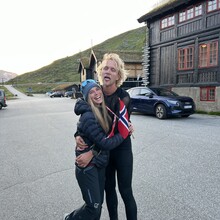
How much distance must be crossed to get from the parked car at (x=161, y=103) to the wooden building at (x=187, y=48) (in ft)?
12.5

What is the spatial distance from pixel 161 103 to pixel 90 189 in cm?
956

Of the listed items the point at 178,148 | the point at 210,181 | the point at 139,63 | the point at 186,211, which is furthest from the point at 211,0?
the point at 139,63

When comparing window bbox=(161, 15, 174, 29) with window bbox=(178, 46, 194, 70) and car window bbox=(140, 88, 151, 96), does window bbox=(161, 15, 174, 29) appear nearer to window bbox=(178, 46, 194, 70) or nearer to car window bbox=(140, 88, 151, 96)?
window bbox=(178, 46, 194, 70)

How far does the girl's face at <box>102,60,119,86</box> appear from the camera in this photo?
233 centimetres

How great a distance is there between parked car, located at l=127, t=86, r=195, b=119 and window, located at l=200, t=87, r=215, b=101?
3800 millimetres

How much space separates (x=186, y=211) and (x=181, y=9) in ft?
51.3

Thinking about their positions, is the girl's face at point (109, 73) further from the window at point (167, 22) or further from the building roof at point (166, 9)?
the window at point (167, 22)

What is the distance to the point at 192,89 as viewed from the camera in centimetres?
1541

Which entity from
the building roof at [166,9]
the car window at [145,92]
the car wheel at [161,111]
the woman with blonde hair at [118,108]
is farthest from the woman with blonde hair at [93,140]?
the building roof at [166,9]

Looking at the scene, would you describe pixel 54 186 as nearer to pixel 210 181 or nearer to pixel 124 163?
pixel 124 163

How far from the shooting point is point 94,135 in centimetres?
202

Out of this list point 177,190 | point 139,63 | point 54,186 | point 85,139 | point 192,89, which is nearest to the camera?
point 85,139

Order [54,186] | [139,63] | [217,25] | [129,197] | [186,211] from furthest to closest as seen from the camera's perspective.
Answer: [139,63] < [217,25] < [54,186] < [186,211] < [129,197]

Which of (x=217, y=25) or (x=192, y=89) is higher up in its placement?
(x=217, y=25)
